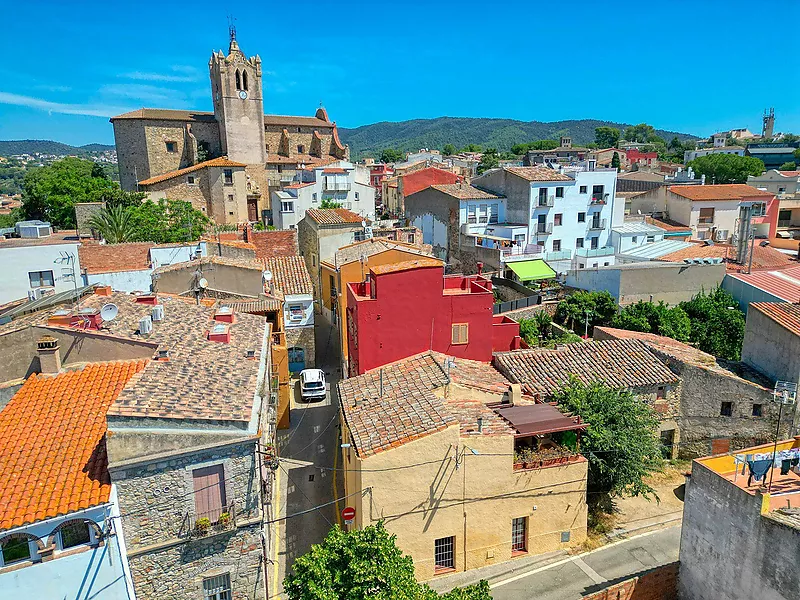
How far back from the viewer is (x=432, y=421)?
664 inches

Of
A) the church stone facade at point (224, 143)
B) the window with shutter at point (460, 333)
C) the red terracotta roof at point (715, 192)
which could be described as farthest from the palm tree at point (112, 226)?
the red terracotta roof at point (715, 192)

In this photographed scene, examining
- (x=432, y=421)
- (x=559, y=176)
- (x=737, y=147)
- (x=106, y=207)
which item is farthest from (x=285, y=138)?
(x=737, y=147)

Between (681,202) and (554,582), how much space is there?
147 feet

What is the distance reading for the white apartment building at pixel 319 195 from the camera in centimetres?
5553

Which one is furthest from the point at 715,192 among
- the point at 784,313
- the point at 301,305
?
the point at 301,305

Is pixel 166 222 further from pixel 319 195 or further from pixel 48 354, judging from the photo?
pixel 48 354

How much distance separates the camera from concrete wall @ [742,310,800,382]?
72.9 ft

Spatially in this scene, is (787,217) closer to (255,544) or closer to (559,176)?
(559,176)

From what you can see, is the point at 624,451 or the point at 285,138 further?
the point at 285,138

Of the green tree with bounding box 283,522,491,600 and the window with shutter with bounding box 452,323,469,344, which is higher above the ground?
the window with shutter with bounding box 452,323,469,344

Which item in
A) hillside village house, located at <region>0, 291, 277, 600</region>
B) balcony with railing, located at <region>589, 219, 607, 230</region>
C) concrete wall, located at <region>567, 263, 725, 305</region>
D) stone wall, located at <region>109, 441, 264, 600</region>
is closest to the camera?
hillside village house, located at <region>0, 291, 277, 600</region>

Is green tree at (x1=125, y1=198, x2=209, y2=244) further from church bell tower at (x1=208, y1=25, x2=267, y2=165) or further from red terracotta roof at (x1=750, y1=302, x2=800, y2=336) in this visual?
red terracotta roof at (x1=750, y1=302, x2=800, y2=336)

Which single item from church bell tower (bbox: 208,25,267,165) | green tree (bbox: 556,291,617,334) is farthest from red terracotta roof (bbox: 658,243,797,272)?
church bell tower (bbox: 208,25,267,165)

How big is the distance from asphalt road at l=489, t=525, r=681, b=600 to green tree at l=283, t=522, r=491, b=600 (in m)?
4.62
